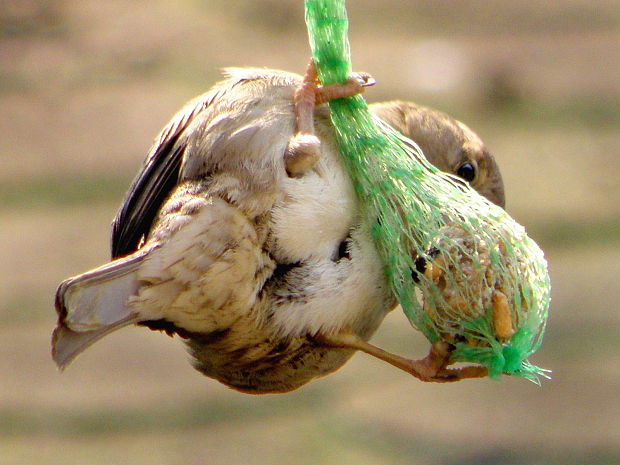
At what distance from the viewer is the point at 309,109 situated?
6.85 feet

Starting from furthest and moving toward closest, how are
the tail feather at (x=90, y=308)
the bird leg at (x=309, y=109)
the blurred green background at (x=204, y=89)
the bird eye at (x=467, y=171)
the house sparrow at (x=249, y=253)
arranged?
the blurred green background at (x=204, y=89) < the bird eye at (x=467, y=171) < the bird leg at (x=309, y=109) < the house sparrow at (x=249, y=253) < the tail feather at (x=90, y=308)

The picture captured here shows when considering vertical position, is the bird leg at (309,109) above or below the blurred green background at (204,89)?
above

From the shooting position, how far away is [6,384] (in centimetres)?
400

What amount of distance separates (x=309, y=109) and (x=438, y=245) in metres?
0.43

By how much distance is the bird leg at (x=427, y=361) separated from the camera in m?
1.92

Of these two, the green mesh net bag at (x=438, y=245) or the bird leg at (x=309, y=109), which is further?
the bird leg at (x=309, y=109)

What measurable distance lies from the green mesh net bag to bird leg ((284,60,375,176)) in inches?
1.2

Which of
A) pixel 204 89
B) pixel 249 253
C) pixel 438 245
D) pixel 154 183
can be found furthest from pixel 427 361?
pixel 204 89

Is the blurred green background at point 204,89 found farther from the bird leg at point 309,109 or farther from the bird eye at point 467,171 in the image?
the bird leg at point 309,109

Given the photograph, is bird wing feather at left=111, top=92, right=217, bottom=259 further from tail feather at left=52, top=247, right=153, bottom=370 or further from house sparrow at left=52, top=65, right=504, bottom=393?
tail feather at left=52, top=247, right=153, bottom=370

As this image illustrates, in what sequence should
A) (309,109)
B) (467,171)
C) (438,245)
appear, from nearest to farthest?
(438,245) < (309,109) < (467,171)

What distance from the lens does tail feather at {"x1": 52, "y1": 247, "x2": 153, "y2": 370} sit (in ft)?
5.70

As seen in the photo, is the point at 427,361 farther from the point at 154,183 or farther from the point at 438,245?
the point at 154,183

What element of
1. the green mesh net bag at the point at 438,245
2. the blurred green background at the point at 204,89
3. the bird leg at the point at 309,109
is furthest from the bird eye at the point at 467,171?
the blurred green background at the point at 204,89
